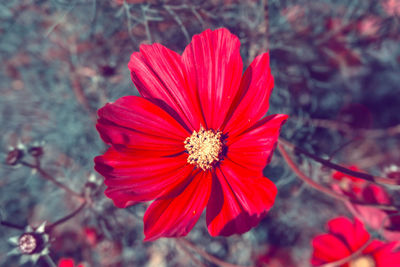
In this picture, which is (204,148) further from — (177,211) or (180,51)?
(180,51)

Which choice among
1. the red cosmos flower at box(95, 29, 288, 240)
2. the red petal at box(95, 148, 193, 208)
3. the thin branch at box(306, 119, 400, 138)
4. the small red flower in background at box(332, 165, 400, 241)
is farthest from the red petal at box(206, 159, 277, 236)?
the thin branch at box(306, 119, 400, 138)

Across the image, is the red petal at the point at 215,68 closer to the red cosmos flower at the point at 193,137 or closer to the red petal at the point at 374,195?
the red cosmos flower at the point at 193,137

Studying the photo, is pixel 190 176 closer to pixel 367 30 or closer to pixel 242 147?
pixel 242 147

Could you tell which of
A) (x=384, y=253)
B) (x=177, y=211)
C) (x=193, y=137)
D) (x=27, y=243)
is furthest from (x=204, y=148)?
(x=384, y=253)

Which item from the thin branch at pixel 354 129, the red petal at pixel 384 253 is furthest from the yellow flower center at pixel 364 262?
the thin branch at pixel 354 129

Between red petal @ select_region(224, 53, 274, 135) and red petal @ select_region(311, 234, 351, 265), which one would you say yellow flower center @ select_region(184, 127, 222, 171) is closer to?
red petal @ select_region(224, 53, 274, 135)

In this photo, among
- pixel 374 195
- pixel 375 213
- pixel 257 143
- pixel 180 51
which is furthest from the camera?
pixel 180 51

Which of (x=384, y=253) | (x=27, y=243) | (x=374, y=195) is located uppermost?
(x=27, y=243)
